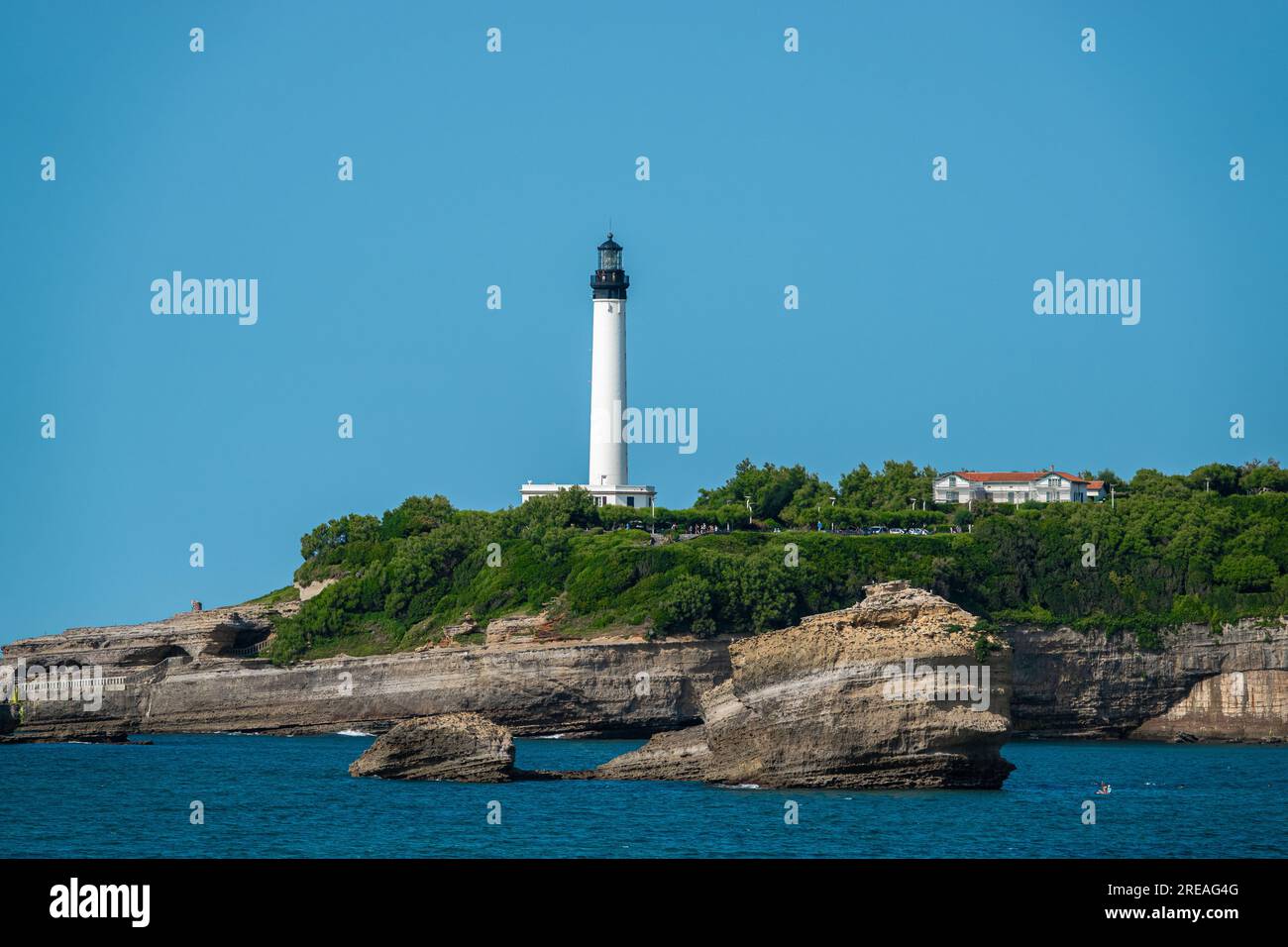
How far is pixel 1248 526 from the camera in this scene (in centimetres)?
10425

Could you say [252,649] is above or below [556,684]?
above

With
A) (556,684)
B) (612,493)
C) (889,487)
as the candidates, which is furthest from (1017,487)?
(556,684)

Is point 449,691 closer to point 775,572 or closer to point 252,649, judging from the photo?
point 775,572

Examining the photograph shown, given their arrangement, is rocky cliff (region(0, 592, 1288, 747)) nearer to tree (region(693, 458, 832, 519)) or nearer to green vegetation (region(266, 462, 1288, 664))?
green vegetation (region(266, 462, 1288, 664))

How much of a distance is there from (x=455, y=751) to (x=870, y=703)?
1332 centimetres

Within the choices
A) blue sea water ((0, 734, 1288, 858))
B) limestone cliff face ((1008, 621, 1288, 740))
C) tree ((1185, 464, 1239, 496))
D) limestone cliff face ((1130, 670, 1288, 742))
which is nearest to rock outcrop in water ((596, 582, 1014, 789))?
blue sea water ((0, 734, 1288, 858))

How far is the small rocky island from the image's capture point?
50.0 meters

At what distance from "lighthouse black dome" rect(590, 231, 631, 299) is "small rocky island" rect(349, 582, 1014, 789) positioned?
56.2m

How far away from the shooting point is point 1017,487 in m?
129

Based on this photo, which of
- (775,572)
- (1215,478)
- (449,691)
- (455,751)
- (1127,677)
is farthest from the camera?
(1215,478)

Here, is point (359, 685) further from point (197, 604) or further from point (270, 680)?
point (197, 604)

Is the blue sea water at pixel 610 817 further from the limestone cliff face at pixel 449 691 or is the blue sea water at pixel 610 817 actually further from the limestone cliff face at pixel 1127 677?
the limestone cliff face at pixel 1127 677

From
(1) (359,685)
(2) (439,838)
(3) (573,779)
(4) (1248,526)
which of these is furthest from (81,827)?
(4) (1248,526)
